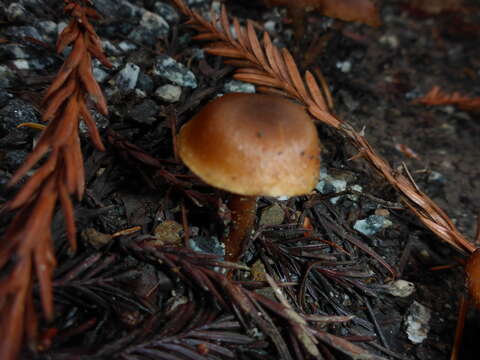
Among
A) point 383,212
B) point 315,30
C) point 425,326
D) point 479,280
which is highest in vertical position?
point 315,30

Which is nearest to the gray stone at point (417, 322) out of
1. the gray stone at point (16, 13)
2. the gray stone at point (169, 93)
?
the gray stone at point (169, 93)

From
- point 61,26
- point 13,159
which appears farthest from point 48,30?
point 13,159

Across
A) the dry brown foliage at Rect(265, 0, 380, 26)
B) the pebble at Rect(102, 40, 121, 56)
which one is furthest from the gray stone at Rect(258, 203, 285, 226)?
the dry brown foliage at Rect(265, 0, 380, 26)

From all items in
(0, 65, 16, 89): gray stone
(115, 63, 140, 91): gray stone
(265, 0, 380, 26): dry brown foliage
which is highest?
(265, 0, 380, 26): dry brown foliage

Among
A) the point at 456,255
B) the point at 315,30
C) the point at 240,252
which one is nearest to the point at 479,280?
the point at 456,255

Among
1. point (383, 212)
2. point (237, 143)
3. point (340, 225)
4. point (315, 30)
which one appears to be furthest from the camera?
point (315, 30)

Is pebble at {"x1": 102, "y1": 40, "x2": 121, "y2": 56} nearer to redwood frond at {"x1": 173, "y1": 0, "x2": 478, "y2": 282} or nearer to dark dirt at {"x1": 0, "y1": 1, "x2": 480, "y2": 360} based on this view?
dark dirt at {"x1": 0, "y1": 1, "x2": 480, "y2": 360}

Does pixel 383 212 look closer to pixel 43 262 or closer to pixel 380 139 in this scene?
pixel 380 139
